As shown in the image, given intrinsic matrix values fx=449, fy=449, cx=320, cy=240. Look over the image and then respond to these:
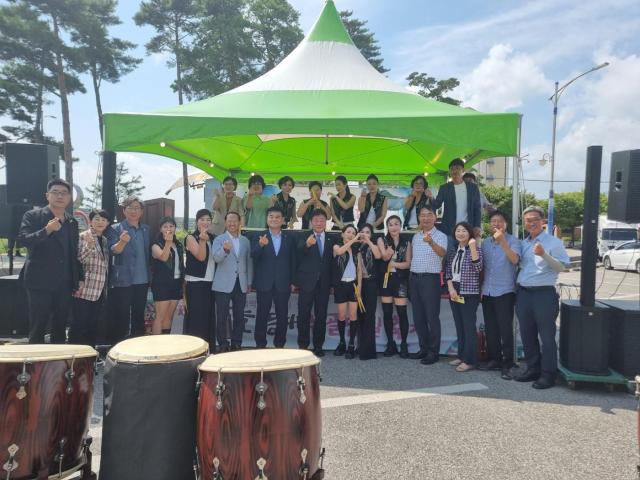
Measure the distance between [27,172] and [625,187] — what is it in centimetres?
677

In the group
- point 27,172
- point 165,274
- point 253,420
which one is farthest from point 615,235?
point 253,420

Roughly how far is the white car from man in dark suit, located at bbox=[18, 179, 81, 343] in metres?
18.3

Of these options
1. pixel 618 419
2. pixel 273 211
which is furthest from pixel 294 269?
pixel 618 419

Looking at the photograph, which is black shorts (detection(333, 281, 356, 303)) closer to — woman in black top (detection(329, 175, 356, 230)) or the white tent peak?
woman in black top (detection(329, 175, 356, 230))

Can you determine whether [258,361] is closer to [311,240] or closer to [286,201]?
[311,240]

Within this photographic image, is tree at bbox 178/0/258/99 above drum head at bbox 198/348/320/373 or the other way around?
above

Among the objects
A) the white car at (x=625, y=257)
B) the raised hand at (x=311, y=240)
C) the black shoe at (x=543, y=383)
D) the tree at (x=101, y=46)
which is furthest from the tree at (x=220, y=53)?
the black shoe at (x=543, y=383)

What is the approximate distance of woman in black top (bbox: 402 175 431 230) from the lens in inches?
265

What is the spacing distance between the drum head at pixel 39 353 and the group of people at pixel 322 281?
2140 mm

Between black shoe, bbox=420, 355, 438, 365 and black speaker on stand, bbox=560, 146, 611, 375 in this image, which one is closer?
black speaker on stand, bbox=560, 146, 611, 375

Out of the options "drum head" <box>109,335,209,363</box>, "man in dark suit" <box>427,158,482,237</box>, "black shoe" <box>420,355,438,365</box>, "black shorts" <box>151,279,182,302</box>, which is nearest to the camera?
"drum head" <box>109,335,209,363</box>

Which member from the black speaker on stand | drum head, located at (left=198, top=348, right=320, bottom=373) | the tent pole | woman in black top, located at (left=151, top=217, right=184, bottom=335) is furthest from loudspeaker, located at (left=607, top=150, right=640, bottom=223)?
woman in black top, located at (left=151, top=217, right=184, bottom=335)

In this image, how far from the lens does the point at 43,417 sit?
2119 millimetres

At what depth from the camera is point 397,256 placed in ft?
17.2
